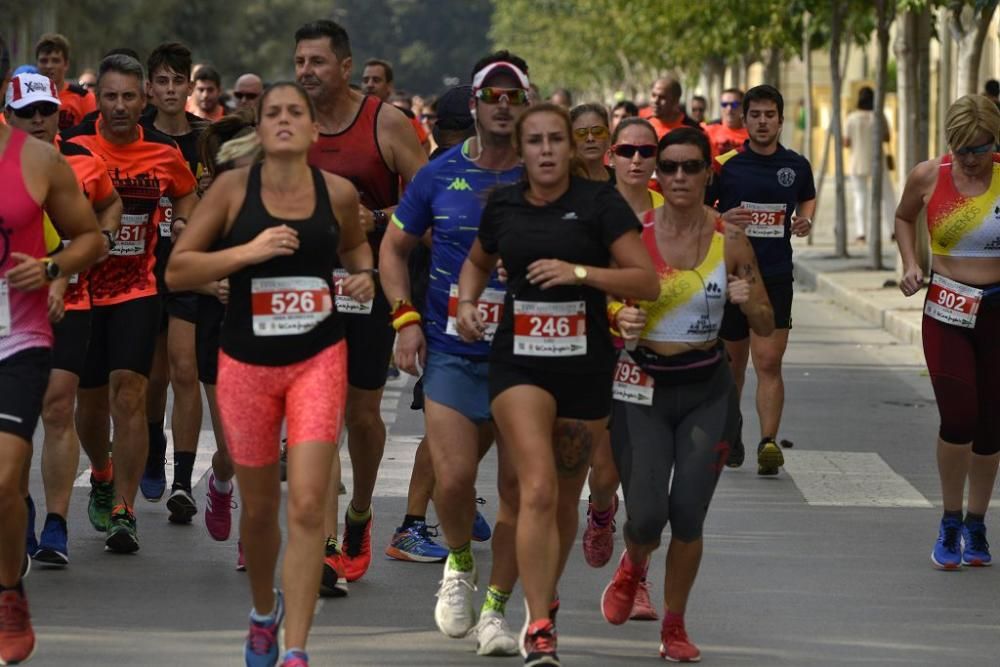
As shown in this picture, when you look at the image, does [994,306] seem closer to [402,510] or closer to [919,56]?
[402,510]

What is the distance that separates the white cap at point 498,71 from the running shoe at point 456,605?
1.63 m

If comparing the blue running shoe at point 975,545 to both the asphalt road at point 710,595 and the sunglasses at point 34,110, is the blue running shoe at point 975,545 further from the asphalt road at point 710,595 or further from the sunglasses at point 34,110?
the sunglasses at point 34,110

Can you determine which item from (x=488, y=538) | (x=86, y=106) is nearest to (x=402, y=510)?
(x=488, y=538)

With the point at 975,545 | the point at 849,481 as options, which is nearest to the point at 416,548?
the point at 975,545

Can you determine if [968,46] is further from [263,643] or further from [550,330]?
[263,643]

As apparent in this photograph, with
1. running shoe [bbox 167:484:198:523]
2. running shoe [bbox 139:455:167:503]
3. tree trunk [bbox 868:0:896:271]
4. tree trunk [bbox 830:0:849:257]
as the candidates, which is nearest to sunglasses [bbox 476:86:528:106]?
running shoe [bbox 167:484:198:523]

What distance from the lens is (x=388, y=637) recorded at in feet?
25.4

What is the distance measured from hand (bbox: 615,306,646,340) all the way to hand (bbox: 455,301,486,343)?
44 centimetres

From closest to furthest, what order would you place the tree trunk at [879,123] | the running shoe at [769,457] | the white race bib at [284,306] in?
the white race bib at [284,306] < the running shoe at [769,457] < the tree trunk at [879,123]

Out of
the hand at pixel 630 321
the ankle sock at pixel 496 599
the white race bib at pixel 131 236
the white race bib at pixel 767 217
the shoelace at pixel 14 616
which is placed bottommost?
the ankle sock at pixel 496 599

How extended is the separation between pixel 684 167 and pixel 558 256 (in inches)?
29.9

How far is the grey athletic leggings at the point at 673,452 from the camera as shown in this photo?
732 centimetres

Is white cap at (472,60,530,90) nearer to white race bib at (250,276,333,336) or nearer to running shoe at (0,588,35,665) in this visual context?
white race bib at (250,276,333,336)

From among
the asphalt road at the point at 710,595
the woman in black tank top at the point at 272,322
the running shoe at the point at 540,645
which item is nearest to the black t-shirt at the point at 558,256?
the woman in black tank top at the point at 272,322
